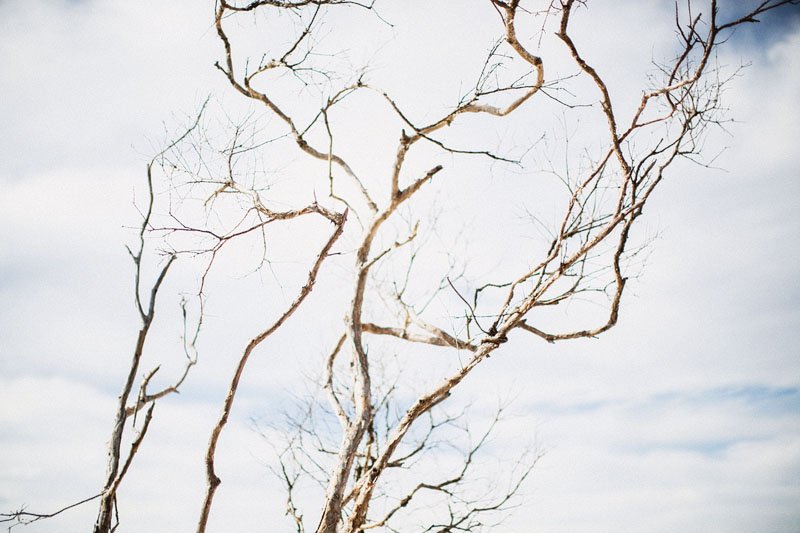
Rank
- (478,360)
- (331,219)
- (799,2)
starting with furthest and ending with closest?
(331,219) < (478,360) < (799,2)

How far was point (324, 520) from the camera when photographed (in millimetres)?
3801

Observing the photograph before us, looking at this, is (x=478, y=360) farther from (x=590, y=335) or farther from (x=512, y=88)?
(x=512, y=88)

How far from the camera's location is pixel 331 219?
13.9 ft

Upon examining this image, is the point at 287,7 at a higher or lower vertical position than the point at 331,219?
higher

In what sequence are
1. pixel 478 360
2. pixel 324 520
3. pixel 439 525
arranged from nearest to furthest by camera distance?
pixel 478 360, pixel 324 520, pixel 439 525

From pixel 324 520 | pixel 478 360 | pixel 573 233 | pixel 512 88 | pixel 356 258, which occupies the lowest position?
pixel 324 520

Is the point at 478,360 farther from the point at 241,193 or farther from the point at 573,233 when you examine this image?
the point at 241,193

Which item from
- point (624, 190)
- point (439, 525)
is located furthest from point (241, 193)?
point (439, 525)

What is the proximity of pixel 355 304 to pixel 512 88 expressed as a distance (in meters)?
2.39

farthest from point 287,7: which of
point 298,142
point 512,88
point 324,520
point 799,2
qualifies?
point 324,520

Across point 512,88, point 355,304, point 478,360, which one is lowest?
point 478,360

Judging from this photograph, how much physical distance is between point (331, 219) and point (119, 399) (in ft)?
8.29


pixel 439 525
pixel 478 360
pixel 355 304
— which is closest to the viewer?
pixel 478 360

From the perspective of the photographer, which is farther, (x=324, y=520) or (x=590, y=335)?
(x=590, y=335)
